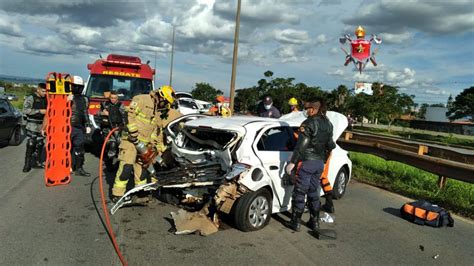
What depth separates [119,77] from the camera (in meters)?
11.6

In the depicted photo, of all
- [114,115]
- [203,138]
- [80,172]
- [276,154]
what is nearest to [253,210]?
[276,154]

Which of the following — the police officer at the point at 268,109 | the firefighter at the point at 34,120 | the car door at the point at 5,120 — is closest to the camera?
the firefighter at the point at 34,120

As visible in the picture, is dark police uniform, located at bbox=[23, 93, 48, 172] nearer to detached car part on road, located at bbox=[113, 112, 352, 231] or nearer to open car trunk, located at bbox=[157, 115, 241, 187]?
open car trunk, located at bbox=[157, 115, 241, 187]

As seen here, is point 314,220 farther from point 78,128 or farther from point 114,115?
point 78,128

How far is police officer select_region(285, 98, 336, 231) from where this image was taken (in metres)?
5.16

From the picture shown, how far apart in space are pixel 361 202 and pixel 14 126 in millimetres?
10457

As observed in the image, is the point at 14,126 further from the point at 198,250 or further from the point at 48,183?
the point at 198,250

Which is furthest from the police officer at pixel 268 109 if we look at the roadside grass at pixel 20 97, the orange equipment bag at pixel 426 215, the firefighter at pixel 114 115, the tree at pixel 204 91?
the tree at pixel 204 91

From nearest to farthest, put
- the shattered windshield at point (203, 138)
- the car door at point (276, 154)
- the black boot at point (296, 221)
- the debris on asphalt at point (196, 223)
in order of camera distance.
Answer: the debris on asphalt at point (196, 223) → the black boot at point (296, 221) → the car door at point (276, 154) → the shattered windshield at point (203, 138)

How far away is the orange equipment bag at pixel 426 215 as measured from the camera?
596 cm

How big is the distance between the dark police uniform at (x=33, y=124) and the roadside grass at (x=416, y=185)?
711cm

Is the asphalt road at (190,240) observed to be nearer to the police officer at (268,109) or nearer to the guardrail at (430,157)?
the guardrail at (430,157)

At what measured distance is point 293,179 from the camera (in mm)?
5383

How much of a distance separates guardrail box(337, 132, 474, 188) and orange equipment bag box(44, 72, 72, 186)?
6.71 m
